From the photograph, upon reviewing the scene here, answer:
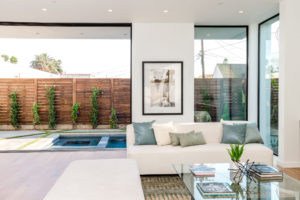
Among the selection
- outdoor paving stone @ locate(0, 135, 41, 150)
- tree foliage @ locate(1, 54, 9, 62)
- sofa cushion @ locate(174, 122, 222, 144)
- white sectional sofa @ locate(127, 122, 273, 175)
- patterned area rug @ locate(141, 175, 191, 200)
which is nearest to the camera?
patterned area rug @ locate(141, 175, 191, 200)

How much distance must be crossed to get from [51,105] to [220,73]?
4.10 m

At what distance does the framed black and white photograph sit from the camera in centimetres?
564

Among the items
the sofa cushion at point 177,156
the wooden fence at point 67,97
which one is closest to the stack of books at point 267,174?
the sofa cushion at point 177,156

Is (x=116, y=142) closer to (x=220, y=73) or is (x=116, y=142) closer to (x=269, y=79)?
(x=220, y=73)

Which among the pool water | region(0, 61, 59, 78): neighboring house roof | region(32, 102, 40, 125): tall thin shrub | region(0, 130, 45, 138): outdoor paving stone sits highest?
region(0, 61, 59, 78): neighboring house roof

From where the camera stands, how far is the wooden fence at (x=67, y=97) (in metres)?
6.60

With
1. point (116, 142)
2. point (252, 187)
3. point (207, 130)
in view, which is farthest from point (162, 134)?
point (116, 142)

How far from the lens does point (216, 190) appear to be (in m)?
2.28

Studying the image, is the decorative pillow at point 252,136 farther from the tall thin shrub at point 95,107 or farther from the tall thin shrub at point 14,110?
the tall thin shrub at point 14,110

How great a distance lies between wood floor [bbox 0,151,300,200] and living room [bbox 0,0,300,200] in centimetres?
2

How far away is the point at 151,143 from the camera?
421 cm

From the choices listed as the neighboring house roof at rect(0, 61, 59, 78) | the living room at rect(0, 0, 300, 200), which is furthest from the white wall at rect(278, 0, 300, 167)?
the neighboring house roof at rect(0, 61, 59, 78)

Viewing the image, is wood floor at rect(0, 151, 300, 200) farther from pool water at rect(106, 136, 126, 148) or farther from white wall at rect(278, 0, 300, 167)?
pool water at rect(106, 136, 126, 148)

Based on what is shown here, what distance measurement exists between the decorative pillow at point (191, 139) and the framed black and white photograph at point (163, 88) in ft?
4.89
